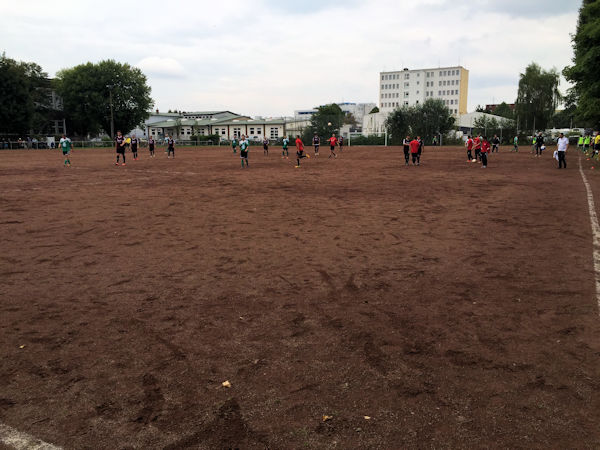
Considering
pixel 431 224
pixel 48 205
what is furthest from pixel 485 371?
pixel 48 205

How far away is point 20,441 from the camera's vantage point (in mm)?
3057

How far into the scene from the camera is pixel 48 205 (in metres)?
12.7

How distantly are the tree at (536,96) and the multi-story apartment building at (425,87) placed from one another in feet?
156

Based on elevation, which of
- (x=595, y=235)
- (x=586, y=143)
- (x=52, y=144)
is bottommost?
(x=595, y=235)

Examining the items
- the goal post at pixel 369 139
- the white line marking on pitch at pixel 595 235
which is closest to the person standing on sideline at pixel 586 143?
the white line marking on pitch at pixel 595 235

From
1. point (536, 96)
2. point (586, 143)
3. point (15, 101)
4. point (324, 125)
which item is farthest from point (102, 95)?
point (536, 96)

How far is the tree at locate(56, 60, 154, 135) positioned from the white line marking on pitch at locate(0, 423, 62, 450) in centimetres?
7519

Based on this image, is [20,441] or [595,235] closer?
[20,441]

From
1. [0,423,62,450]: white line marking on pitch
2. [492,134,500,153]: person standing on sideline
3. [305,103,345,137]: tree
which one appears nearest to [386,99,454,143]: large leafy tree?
[305,103,345,137]: tree

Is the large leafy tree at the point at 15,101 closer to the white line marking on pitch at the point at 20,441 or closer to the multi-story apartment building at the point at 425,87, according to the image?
the white line marking on pitch at the point at 20,441

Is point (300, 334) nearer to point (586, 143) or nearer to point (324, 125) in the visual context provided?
point (586, 143)

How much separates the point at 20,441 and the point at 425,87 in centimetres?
13826

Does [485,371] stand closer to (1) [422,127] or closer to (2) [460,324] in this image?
(2) [460,324]

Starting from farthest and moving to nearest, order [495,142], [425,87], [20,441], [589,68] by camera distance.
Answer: [425,87] → [495,142] → [589,68] → [20,441]
